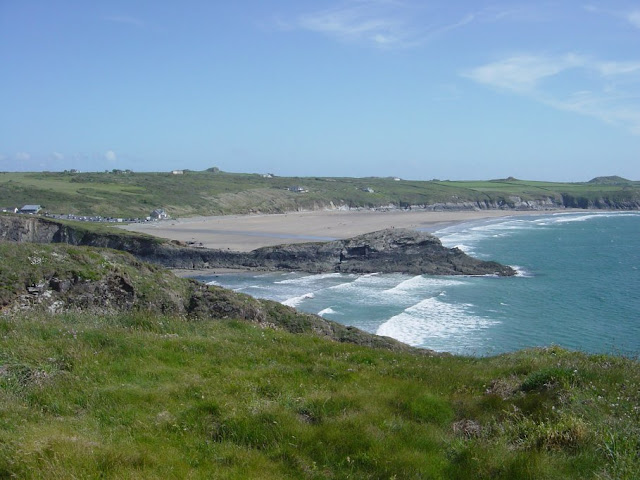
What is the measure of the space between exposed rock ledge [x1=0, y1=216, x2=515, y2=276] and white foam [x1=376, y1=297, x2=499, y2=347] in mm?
17646

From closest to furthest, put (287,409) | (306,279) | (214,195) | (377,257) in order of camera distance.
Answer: (287,409) < (306,279) < (377,257) < (214,195)

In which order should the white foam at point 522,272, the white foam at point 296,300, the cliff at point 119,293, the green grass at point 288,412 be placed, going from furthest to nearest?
the white foam at point 522,272 < the white foam at point 296,300 < the cliff at point 119,293 < the green grass at point 288,412

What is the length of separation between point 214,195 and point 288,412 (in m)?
120

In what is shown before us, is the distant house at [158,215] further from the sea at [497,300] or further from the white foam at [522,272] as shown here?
the white foam at [522,272]

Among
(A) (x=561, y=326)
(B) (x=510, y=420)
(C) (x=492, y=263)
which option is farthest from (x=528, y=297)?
(B) (x=510, y=420)

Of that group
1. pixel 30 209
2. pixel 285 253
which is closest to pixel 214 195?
pixel 30 209

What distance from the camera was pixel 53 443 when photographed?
5.55 metres

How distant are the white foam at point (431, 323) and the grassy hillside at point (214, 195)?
70998 millimetres

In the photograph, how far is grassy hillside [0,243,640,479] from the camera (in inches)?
226

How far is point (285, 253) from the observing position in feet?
195

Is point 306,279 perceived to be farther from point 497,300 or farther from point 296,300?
point 497,300

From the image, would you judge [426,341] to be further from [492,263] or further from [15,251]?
[492,263]

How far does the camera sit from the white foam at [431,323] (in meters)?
30.2

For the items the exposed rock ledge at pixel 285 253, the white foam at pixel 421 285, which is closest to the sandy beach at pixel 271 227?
the exposed rock ledge at pixel 285 253
